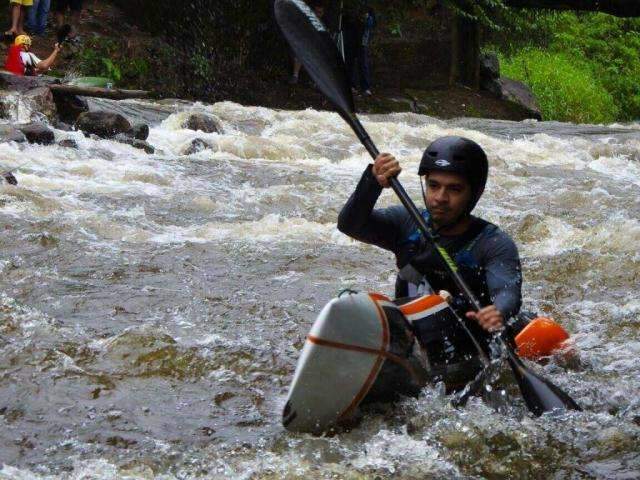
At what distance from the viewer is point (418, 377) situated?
144 inches

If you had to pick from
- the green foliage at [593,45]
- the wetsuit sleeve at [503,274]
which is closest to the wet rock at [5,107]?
the wetsuit sleeve at [503,274]

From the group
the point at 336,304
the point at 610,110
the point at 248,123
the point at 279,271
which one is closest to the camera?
the point at 336,304

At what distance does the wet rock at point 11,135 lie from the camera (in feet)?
31.1

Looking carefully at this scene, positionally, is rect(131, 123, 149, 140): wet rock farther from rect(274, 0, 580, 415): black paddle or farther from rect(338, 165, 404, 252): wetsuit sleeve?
rect(338, 165, 404, 252): wetsuit sleeve

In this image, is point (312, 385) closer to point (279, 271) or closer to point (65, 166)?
point (279, 271)

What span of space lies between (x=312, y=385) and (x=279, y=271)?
8.97 ft

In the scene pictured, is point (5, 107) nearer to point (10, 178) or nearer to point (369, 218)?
point (10, 178)

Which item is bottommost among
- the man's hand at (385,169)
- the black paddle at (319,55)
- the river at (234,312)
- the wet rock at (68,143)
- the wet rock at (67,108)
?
the river at (234,312)

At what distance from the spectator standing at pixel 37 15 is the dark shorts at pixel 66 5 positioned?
0.89 meters

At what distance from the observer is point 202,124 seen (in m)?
11.9

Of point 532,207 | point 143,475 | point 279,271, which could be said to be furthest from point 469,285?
point 532,207

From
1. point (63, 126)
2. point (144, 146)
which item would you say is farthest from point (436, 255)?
point (63, 126)

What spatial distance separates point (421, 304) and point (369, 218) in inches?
17.2

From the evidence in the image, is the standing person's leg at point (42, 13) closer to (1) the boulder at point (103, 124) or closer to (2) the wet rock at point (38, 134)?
(1) the boulder at point (103, 124)
